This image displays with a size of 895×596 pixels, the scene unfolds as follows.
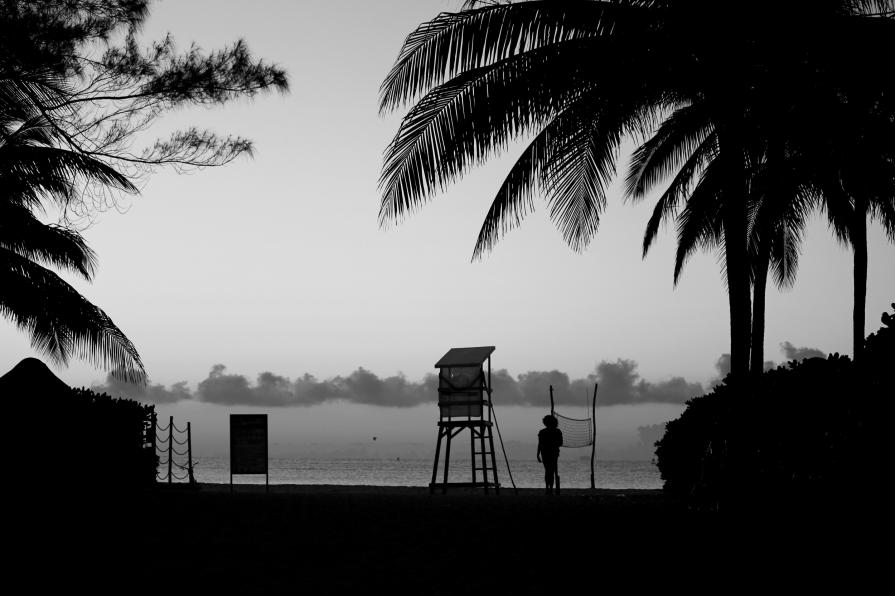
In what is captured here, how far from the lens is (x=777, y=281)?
28.9 meters

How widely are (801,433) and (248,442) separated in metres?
14.3

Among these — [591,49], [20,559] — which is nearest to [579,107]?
[591,49]

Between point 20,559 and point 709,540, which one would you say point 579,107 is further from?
point 20,559

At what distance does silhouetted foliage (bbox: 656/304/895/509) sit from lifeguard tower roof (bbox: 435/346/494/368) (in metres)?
7.33

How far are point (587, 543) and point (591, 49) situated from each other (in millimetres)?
5920

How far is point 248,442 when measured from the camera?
66.4 feet

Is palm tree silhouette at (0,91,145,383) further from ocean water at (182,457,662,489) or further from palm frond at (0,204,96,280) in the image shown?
ocean water at (182,457,662,489)

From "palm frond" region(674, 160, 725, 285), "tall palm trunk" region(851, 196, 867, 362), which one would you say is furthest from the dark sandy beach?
"tall palm trunk" region(851, 196, 867, 362)

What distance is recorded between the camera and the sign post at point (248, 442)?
2003 centimetres

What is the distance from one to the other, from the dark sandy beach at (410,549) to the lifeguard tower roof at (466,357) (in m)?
8.21

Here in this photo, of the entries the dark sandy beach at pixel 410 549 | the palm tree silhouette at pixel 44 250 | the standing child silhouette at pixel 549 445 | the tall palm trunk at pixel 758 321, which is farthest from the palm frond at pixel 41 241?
the tall palm trunk at pixel 758 321

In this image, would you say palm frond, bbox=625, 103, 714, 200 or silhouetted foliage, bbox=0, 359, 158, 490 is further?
palm frond, bbox=625, 103, 714, 200

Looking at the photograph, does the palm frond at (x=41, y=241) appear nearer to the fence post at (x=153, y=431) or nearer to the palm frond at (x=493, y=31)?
the fence post at (x=153, y=431)

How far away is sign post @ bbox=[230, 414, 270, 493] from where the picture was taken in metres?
20.0
